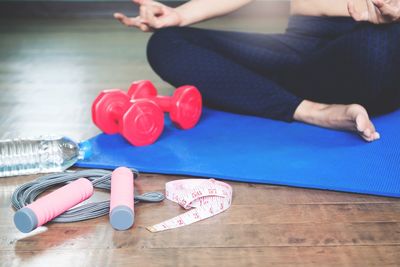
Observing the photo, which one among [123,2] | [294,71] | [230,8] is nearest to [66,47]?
[123,2]

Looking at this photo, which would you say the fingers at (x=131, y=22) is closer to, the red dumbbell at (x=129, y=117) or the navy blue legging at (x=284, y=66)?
the navy blue legging at (x=284, y=66)

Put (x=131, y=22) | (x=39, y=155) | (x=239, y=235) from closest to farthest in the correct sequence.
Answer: (x=239, y=235) < (x=39, y=155) < (x=131, y=22)

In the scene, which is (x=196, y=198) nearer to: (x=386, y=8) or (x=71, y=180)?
(x=71, y=180)

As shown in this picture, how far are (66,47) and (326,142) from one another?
183 centimetres

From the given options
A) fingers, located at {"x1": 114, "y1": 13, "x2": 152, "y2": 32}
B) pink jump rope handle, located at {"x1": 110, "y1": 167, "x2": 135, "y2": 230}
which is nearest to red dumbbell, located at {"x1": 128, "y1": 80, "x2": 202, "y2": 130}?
fingers, located at {"x1": 114, "y1": 13, "x2": 152, "y2": 32}

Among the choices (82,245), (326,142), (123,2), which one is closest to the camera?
(82,245)

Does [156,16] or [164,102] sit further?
[156,16]

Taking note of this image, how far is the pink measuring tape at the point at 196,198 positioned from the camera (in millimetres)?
1050

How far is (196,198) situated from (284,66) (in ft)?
2.16

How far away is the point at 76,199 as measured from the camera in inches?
41.6

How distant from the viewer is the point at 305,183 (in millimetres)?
1176

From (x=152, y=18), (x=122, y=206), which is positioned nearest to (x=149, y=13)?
(x=152, y=18)

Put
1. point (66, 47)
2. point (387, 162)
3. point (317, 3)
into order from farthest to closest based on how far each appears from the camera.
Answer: point (66, 47) → point (317, 3) → point (387, 162)

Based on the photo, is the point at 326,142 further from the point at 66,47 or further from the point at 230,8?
the point at 66,47
